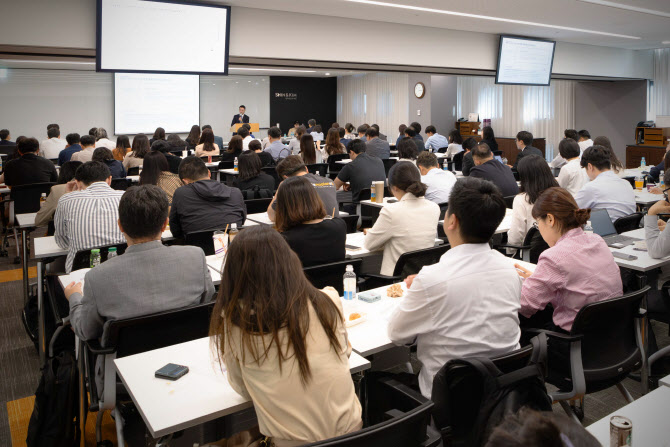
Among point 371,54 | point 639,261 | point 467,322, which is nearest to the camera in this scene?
point 467,322

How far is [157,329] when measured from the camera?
2.55 metres

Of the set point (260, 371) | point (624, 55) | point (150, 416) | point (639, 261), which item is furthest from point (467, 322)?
point (624, 55)

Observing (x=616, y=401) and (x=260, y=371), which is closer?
(x=260, y=371)

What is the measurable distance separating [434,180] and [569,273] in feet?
11.0

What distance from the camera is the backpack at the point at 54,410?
8.65 feet

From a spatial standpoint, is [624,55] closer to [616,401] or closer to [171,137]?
[171,137]

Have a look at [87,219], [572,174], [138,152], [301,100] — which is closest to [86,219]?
[87,219]

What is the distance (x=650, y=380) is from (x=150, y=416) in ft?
10.4

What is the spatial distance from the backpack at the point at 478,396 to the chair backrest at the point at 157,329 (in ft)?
3.77

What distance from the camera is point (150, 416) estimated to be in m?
1.89

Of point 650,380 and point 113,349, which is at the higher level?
point 113,349

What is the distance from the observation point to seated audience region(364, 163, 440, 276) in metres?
3.97

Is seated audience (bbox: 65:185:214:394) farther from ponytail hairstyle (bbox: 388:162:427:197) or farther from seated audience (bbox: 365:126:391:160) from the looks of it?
seated audience (bbox: 365:126:391:160)

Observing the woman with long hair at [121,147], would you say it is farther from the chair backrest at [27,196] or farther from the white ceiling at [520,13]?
the white ceiling at [520,13]
